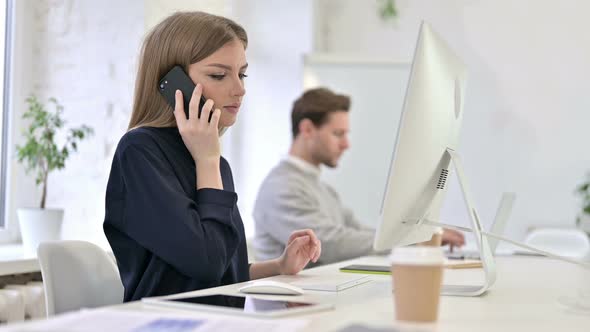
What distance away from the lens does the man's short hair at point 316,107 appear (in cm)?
336

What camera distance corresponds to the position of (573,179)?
14.4ft

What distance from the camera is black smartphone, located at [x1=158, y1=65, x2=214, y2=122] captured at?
1558 millimetres

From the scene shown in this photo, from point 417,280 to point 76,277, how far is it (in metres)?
Result: 0.86

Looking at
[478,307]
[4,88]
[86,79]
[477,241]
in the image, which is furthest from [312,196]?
[478,307]

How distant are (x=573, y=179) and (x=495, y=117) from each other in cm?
59

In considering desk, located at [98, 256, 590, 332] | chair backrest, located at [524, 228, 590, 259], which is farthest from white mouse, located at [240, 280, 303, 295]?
chair backrest, located at [524, 228, 590, 259]

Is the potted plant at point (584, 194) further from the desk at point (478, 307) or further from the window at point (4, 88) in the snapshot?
the window at point (4, 88)

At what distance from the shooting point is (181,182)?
1.52m

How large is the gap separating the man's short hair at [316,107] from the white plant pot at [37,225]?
1314 mm

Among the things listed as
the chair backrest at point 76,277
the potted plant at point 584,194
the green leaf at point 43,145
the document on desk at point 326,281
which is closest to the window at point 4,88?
the green leaf at point 43,145

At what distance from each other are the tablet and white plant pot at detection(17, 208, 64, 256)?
132 cm

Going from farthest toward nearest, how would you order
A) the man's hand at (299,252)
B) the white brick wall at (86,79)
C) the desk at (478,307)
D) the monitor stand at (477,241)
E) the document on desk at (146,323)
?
the white brick wall at (86,79) < the man's hand at (299,252) < the monitor stand at (477,241) < the desk at (478,307) < the document on desk at (146,323)

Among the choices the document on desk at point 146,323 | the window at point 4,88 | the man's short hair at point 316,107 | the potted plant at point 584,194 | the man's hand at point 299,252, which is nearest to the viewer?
the document on desk at point 146,323

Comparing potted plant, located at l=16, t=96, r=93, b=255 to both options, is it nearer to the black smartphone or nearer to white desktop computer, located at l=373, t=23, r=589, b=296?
the black smartphone
